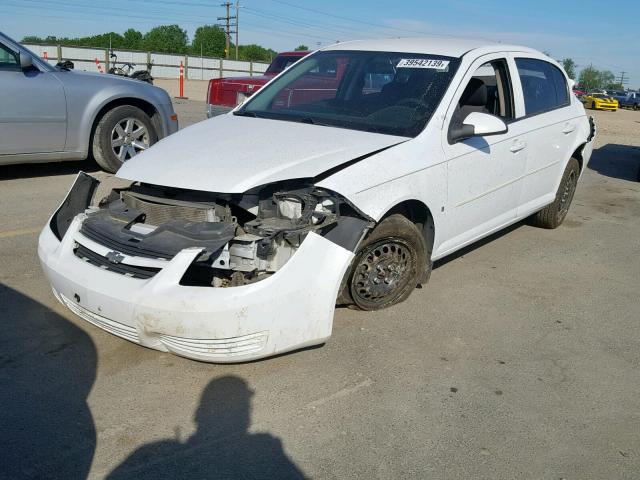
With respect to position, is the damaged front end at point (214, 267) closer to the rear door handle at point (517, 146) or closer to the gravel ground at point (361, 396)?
the gravel ground at point (361, 396)

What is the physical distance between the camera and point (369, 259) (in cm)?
386

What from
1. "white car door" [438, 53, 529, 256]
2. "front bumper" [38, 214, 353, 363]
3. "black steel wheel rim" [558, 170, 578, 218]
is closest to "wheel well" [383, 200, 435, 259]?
"white car door" [438, 53, 529, 256]

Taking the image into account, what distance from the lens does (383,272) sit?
3.98 meters

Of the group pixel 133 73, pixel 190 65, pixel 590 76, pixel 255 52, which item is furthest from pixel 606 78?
pixel 133 73

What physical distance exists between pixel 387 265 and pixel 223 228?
3.73ft

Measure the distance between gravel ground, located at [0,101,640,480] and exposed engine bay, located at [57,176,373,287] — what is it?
1.81 feet

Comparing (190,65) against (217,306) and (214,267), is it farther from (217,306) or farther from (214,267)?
(217,306)

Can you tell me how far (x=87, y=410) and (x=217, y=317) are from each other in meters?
0.74

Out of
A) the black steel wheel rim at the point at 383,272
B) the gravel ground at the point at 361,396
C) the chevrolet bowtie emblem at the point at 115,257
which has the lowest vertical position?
the gravel ground at the point at 361,396

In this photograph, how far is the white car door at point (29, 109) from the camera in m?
6.79

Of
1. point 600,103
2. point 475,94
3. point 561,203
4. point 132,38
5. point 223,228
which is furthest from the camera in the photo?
point 132,38

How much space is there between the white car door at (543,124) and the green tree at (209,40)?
99.6 m

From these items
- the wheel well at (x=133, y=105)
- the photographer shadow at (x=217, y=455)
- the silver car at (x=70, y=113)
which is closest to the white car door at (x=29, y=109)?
the silver car at (x=70, y=113)

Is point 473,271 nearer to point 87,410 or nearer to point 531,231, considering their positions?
point 531,231
